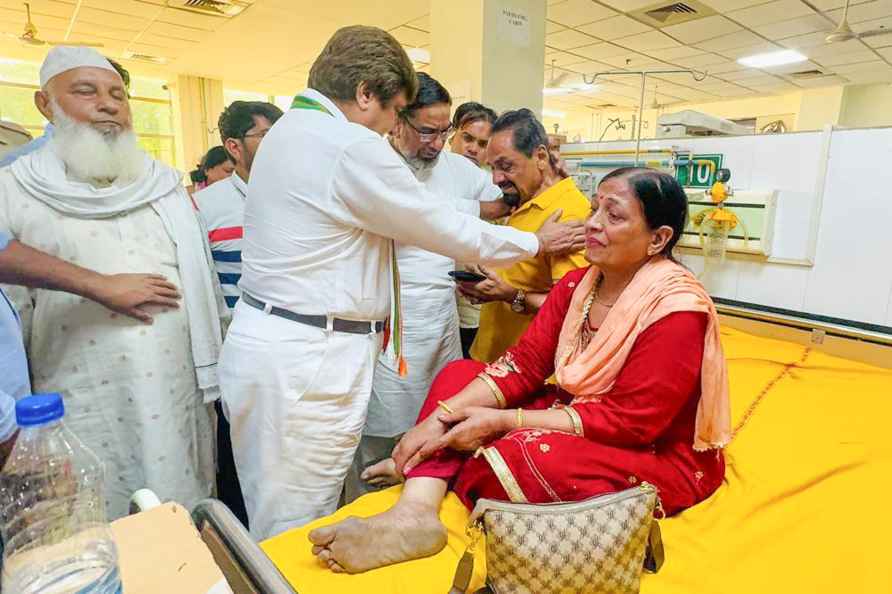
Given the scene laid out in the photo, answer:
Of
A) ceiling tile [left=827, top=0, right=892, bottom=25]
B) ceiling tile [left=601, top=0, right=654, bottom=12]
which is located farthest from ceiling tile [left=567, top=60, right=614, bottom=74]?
ceiling tile [left=827, top=0, right=892, bottom=25]

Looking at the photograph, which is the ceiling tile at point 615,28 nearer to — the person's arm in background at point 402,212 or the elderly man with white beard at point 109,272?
the person's arm in background at point 402,212

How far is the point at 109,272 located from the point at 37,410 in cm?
105

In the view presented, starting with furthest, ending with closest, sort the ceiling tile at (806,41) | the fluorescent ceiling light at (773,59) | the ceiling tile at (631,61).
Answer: the ceiling tile at (631,61)
the fluorescent ceiling light at (773,59)
the ceiling tile at (806,41)

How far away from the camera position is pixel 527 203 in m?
1.75

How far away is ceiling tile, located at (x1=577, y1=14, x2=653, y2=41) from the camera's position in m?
4.90

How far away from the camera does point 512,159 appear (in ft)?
5.58

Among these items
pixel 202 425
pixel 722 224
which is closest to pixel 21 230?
pixel 202 425

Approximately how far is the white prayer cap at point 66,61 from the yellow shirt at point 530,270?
1322mm

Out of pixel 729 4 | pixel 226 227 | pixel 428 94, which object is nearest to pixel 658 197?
pixel 428 94

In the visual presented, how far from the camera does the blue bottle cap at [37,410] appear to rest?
0.54m

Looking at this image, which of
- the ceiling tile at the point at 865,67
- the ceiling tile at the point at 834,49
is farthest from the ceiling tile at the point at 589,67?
the ceiling tile at the point at 865,67

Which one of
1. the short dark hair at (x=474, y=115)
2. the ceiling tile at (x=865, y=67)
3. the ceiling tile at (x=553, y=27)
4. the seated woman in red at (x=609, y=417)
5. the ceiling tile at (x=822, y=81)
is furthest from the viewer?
the ceiling tile at (x=822, y=81)

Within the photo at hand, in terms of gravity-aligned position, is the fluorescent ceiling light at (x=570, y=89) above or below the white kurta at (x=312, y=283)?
above

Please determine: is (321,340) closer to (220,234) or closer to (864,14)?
(220,234)
